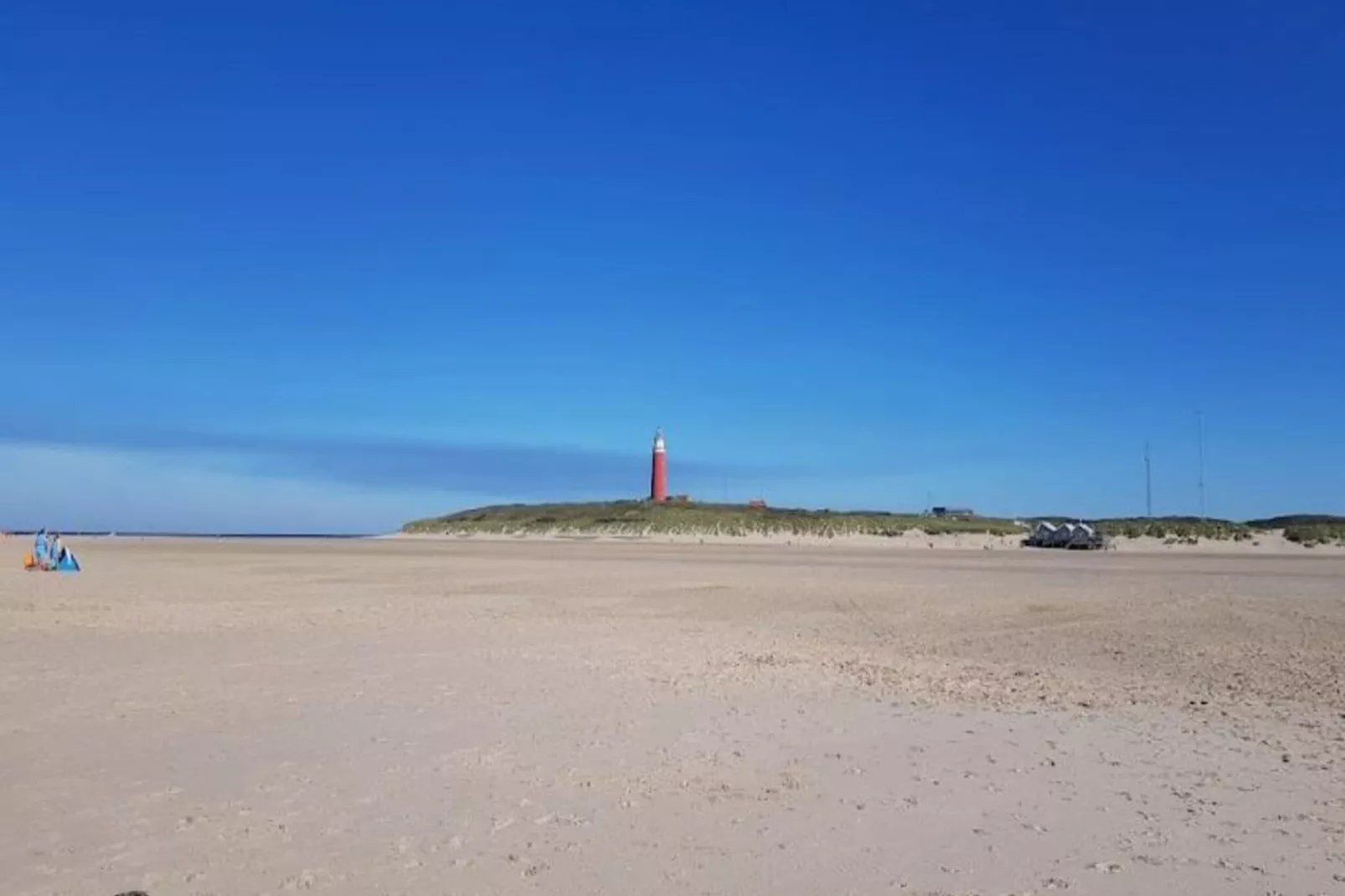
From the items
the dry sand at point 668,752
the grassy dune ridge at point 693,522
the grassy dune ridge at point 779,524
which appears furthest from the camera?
the grassy dune ridge at point 693,522

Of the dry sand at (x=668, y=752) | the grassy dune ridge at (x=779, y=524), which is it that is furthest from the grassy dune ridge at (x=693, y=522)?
the dry sand at (x=668, y=752)

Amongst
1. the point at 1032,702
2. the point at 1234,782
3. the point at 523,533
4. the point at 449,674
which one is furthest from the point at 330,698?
the point at 523,533

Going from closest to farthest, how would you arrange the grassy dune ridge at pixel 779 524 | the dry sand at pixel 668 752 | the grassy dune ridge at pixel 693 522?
the dry sand at pixel 668 752 → the grassy dune ridge at pixel 779 524 → the grassy dune ridge at pixel 693 522

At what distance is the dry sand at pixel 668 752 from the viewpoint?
6383 mm

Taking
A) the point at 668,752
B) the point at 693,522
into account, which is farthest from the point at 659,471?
the point at 668,752

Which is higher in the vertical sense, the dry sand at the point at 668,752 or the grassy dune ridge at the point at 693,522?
the grassy dune ridge at the point at 693,522

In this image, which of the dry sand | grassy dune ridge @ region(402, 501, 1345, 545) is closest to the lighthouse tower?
grassy dune ridge @ region(402, 501, 1345, 545)

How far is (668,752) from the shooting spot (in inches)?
360

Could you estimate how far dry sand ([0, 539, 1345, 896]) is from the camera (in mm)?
6383

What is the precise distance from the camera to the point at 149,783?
795 centimetres

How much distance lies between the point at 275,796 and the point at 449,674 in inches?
205

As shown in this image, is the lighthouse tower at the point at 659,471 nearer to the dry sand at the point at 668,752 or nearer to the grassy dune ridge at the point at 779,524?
the grassy dune ridge at the point at 779,524

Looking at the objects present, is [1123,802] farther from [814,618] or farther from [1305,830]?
[814,618]

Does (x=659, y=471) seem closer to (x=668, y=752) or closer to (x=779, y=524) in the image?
(x=779, y=524)
